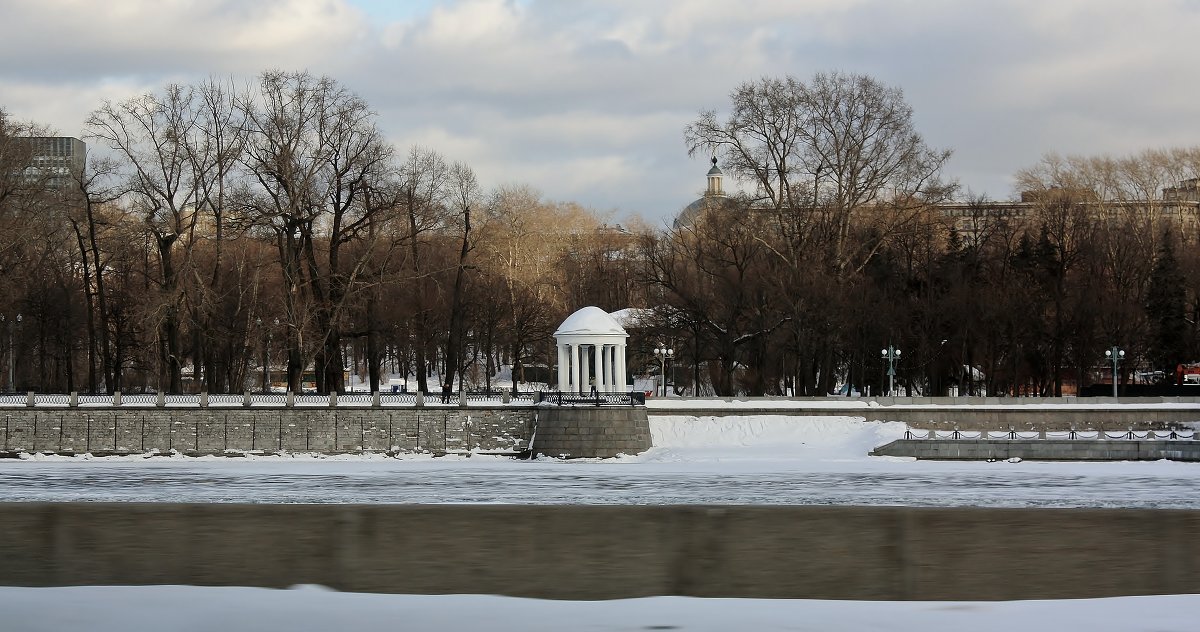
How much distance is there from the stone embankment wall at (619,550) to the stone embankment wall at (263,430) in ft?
66.0

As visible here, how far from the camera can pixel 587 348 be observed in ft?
176

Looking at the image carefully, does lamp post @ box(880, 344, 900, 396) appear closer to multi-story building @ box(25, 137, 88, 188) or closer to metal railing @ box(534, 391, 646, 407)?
metal railing @ box(534, 391, 646, 407)

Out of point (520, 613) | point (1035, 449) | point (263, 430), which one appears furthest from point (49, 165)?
point (520, 613)

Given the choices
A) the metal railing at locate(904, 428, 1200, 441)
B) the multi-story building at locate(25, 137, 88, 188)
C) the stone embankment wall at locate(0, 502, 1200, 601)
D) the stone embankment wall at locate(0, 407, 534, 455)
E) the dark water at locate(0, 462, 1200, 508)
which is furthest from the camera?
the multi-story building at locate(25, 137, 88, 188)

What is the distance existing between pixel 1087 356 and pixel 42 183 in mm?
50539

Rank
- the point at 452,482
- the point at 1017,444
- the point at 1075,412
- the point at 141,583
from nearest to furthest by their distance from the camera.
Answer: the point at 141,583, the point at 452,482, the point at 1017,444, the point at 1075,412

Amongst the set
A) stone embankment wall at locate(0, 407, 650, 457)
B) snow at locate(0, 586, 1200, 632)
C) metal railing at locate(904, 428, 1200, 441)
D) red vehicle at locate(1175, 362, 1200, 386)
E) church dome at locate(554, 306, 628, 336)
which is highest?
church dome at locate(554, 306, 628, 336)

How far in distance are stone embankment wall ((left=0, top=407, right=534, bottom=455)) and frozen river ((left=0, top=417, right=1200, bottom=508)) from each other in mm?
1153

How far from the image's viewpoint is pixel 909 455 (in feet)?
159

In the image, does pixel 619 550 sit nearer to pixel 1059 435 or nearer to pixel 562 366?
pixel 562 366

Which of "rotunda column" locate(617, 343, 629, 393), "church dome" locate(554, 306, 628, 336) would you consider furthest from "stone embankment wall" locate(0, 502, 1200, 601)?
"church dome" locate(554, 306, 628, 336)

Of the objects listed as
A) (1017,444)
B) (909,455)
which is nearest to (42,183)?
(909,455)

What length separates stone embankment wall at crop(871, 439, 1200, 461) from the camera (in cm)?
4747

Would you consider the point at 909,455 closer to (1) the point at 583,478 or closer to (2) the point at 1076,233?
(1) the point at 583,478
